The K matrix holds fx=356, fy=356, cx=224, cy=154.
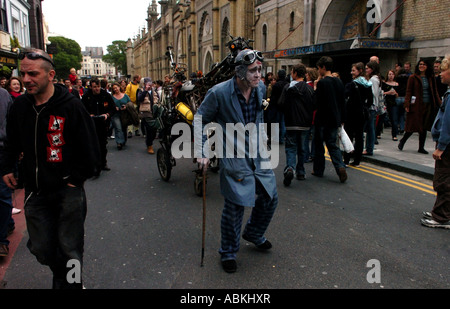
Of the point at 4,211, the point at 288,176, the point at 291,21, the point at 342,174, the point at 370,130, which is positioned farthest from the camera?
the point at 291,21

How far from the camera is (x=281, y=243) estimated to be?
4031mm

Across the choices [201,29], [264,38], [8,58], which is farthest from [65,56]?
[8,58]

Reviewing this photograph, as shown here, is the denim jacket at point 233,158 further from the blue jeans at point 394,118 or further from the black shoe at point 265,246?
the blue jeans at point 394,118

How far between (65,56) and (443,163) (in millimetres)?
104201

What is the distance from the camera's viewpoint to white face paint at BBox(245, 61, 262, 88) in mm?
3262

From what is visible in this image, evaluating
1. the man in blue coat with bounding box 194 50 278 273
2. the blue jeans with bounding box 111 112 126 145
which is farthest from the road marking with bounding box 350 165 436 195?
the blue jeans with bounding box 111 112 126 145

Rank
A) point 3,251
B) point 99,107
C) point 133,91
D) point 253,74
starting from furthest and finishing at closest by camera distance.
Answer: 1. point 133,91
2. point 99,107
3. point 3,251
4. point 253,74

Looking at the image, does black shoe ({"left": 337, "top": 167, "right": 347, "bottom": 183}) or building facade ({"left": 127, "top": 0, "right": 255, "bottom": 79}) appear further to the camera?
building facade ({"left": 127, "top": 0, "right": 255, "bottom": 79})

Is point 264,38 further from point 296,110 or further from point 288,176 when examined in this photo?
point 288,176

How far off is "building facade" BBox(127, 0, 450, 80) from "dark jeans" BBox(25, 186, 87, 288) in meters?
6.25

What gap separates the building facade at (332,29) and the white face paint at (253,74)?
546 centimetres

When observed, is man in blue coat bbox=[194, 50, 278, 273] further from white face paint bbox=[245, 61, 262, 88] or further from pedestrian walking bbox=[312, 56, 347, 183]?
pedestrian walking bbox=[312, 56, 347, 183]
